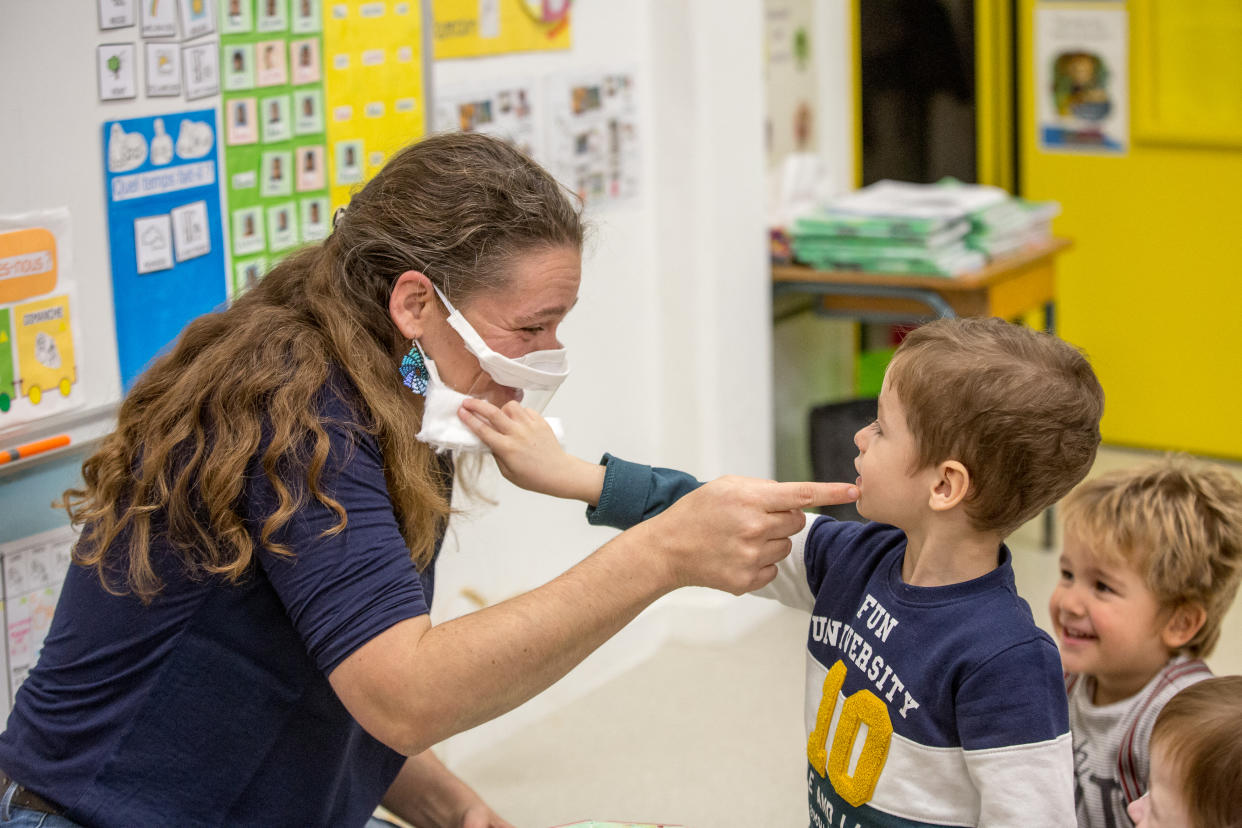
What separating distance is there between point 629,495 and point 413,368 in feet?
0.92

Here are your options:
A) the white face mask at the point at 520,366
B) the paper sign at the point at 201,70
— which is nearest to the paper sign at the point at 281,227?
the paper sign at the point at 201,70

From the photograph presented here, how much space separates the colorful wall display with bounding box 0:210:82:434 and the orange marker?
0.10 ft

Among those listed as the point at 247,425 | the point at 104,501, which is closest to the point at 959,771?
the point at 247,425

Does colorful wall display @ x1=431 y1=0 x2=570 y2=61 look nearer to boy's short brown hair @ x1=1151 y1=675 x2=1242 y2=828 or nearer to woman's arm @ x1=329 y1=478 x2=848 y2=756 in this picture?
woman's arm @ x1=329 y1=478 x2=848 y2=756

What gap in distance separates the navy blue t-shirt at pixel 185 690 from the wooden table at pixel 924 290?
6.92 ft

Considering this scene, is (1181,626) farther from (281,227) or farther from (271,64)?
(271,64)

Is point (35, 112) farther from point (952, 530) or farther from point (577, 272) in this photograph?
point (952, 530)

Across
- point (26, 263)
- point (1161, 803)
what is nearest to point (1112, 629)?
point (1161, 803)

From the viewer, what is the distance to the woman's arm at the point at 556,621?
4.04 feet

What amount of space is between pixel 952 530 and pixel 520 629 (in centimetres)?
43

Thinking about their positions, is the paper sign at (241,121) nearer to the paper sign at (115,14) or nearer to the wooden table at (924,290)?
the paper sign at (115,14)

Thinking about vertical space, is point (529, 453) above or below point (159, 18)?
below

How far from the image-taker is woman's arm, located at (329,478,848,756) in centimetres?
123

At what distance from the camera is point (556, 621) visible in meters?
1.28
